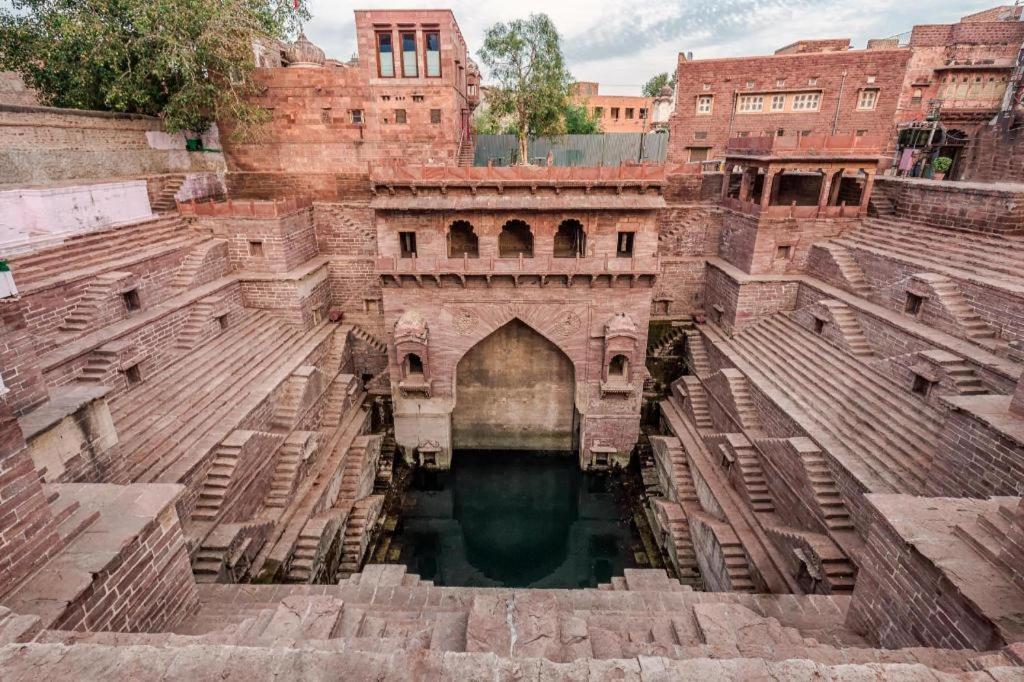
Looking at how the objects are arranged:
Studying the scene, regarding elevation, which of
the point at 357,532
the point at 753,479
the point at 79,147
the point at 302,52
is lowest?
the point at 357,532

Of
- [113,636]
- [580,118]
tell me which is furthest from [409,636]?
[580,118]

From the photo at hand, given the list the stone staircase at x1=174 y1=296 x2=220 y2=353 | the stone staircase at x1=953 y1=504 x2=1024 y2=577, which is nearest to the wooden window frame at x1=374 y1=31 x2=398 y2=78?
the stone staircase at x1=174 y1=296 x2=220 y2=353

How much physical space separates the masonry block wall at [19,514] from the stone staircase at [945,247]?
18.4 meters

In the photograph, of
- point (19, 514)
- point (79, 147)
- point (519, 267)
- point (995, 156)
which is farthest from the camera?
point (995, 156)

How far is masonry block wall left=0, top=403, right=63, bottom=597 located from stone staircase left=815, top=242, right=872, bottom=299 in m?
18.8

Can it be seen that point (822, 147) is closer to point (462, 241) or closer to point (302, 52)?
point (462, 241)

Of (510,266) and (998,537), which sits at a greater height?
(510,266)

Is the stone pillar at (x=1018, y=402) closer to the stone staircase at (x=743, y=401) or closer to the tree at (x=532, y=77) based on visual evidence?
the stone staircase at (x=743, y=401)

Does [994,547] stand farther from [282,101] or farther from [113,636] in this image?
[282,101]

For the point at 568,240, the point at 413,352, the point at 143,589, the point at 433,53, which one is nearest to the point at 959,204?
the point at 568,240

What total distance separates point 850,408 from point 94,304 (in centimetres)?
1834

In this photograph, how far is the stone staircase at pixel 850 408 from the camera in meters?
10.1

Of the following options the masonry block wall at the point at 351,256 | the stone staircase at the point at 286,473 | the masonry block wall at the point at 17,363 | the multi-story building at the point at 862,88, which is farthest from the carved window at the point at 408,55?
the masonry block wall at the point at 17,363

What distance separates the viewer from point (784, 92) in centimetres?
2658
